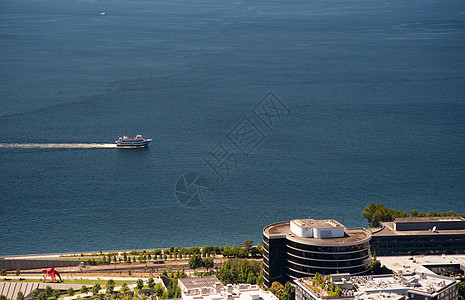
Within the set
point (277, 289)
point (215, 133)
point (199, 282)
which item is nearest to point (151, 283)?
point (199, 282)

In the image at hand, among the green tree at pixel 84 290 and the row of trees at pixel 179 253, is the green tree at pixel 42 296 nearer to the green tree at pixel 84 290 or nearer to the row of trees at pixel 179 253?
the green tree at pixel 84 290

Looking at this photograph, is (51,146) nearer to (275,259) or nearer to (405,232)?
(405,232)

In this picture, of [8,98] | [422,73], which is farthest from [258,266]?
[422,73]

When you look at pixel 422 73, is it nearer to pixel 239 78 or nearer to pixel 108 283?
pixel 239 78

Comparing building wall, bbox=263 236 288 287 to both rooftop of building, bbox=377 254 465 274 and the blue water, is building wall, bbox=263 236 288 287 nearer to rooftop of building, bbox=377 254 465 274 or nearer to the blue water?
rooftop of building, bbox=377 254 465 274

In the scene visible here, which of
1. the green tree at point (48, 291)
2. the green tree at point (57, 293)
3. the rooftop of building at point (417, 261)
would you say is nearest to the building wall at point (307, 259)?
the rooftop of building at point (417, 261)

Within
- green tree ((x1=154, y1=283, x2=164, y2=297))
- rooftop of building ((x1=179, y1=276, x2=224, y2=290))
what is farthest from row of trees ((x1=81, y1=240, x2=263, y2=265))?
rooftop of building ((x1=179, y1=276, x2=224, y2=290))
